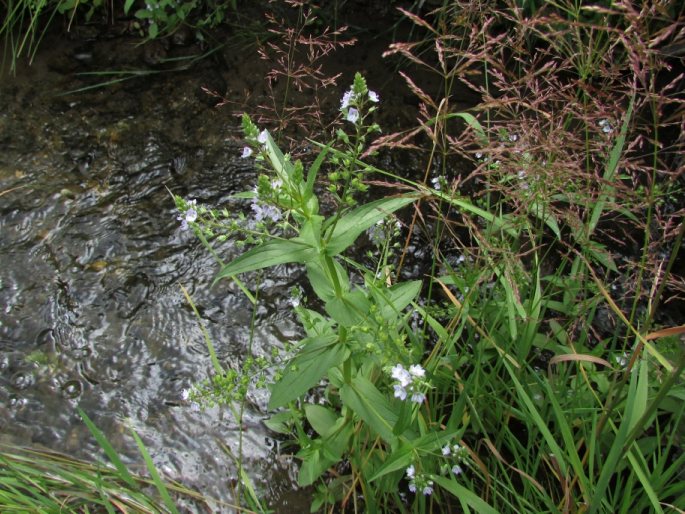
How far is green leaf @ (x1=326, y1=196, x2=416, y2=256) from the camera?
1528mm

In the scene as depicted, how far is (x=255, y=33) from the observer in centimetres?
351

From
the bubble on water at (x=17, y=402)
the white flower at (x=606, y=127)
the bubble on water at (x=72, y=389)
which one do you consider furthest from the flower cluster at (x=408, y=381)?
the bubble on water at (x=17, y=402)

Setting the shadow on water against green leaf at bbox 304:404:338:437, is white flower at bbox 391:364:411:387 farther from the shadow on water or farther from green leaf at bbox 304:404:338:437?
the shadow on water

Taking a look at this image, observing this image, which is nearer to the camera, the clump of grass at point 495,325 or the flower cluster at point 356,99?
the flower cluster at point 356,99

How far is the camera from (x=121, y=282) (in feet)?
8.55

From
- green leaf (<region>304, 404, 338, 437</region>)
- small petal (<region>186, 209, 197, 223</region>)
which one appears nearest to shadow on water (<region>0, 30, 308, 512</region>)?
green leaf (<region>304, 404, 338, 437</region>)

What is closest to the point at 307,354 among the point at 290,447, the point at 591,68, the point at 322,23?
the point at 290,447

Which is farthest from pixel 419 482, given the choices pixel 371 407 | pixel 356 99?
pixel 356 99

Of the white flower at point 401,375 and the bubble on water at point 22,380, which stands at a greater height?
the white flower at point 401,375

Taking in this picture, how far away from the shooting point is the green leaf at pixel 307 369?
1627 millimetres

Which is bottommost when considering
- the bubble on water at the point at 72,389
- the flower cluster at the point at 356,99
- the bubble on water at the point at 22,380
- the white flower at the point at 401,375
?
the bubble on water at the point at 72,389

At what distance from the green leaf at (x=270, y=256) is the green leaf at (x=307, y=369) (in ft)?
0.94

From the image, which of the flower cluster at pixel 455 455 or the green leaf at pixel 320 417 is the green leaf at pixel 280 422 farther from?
the flower cluster at pixel 455 455

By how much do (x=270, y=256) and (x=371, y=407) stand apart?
0.58 metres
